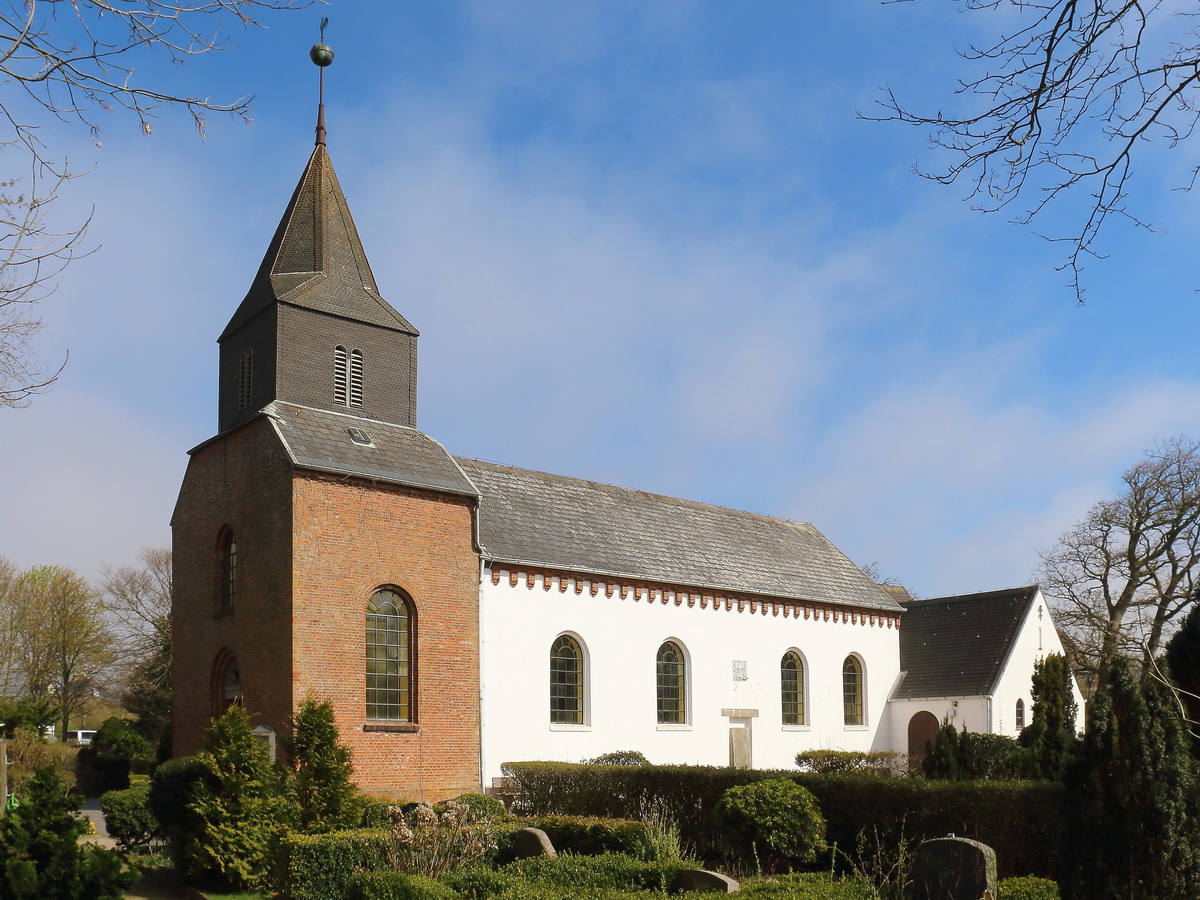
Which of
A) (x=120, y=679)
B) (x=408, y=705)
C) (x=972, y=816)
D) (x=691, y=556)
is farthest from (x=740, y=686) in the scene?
(x=120, y=679)

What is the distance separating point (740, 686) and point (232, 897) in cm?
1486

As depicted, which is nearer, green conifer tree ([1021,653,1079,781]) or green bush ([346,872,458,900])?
green bush ([346,872,458,900])

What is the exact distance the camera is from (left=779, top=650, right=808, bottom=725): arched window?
28.0m

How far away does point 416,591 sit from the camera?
67.4ft

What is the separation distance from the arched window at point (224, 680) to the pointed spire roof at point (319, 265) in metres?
7.22

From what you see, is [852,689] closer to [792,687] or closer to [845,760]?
[792,687]

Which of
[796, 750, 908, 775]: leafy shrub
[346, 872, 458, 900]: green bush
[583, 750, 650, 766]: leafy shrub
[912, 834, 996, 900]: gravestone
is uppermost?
[912, 834, 996, 900]: gravestone

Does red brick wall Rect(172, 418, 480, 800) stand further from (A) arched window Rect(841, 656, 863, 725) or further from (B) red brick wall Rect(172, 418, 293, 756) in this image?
(A) arched window Rect(841, 656, 863, 725)

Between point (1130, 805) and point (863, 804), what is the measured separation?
4.10 meters

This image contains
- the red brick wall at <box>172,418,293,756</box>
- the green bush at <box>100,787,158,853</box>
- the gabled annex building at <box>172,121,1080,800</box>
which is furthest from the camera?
the gabled annex building at <box>172,121,1080,800</box>

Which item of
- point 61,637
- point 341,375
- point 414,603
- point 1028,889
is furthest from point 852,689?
point 61,637

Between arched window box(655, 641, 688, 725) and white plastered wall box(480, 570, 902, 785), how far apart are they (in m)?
0.21

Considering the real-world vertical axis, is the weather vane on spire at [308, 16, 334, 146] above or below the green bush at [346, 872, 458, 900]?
above

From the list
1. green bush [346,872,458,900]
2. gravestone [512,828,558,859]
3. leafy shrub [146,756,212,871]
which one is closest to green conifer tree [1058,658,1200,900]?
gravestone [512,828,558,859]
